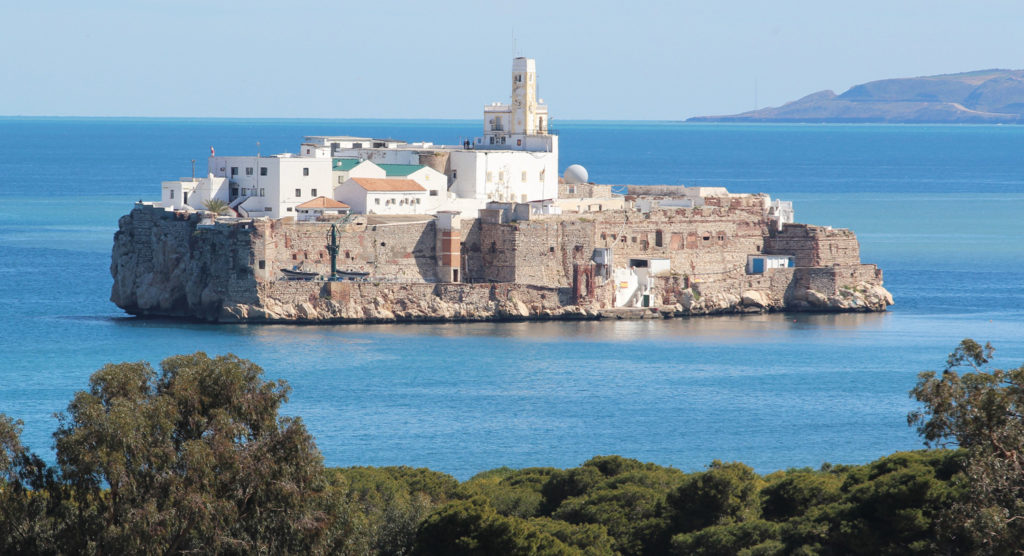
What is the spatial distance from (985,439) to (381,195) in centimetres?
3624

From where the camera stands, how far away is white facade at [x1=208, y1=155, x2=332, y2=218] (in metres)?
52.7

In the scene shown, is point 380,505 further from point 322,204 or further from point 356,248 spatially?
point 322,204

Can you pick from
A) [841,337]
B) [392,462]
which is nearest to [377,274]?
[841,337]

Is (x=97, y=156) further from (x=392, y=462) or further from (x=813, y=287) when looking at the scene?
(x=392, y=462)

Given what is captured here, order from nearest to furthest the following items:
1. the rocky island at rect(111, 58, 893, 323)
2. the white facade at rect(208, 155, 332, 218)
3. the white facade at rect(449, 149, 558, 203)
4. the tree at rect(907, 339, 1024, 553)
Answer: the tree at rect(907, 339, 1024, 553), the rocky island at rect(111, 58, 893, 323), the white facade at rect(208, 155, 332, 218), the white facade at rect(449, 149, 558, 203)

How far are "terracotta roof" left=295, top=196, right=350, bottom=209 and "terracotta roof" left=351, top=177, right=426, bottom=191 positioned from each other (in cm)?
102

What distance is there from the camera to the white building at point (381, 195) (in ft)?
174

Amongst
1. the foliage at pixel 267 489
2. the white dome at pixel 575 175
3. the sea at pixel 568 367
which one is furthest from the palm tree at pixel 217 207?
the foliage at pixel 267 489

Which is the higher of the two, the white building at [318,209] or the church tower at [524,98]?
the church tower at [524,98]

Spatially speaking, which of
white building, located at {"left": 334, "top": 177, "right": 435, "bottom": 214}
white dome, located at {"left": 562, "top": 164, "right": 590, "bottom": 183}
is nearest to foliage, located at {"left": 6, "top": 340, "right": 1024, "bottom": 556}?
white building, located at {"left": 334, "top": 177, "right": 435, "bottom": 214}

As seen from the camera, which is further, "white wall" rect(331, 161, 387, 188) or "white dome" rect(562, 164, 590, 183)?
"white dome" rect(562, 164, 590, 183)

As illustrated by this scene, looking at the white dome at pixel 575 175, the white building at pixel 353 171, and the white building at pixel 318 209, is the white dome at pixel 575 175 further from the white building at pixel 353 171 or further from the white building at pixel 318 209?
the white building at pixel 318 209

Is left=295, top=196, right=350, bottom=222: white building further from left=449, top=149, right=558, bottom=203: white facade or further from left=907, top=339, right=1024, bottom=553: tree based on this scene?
left=907, top=339, right=1024, bottom=553: tree

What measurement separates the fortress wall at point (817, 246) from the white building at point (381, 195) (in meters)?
12.8
